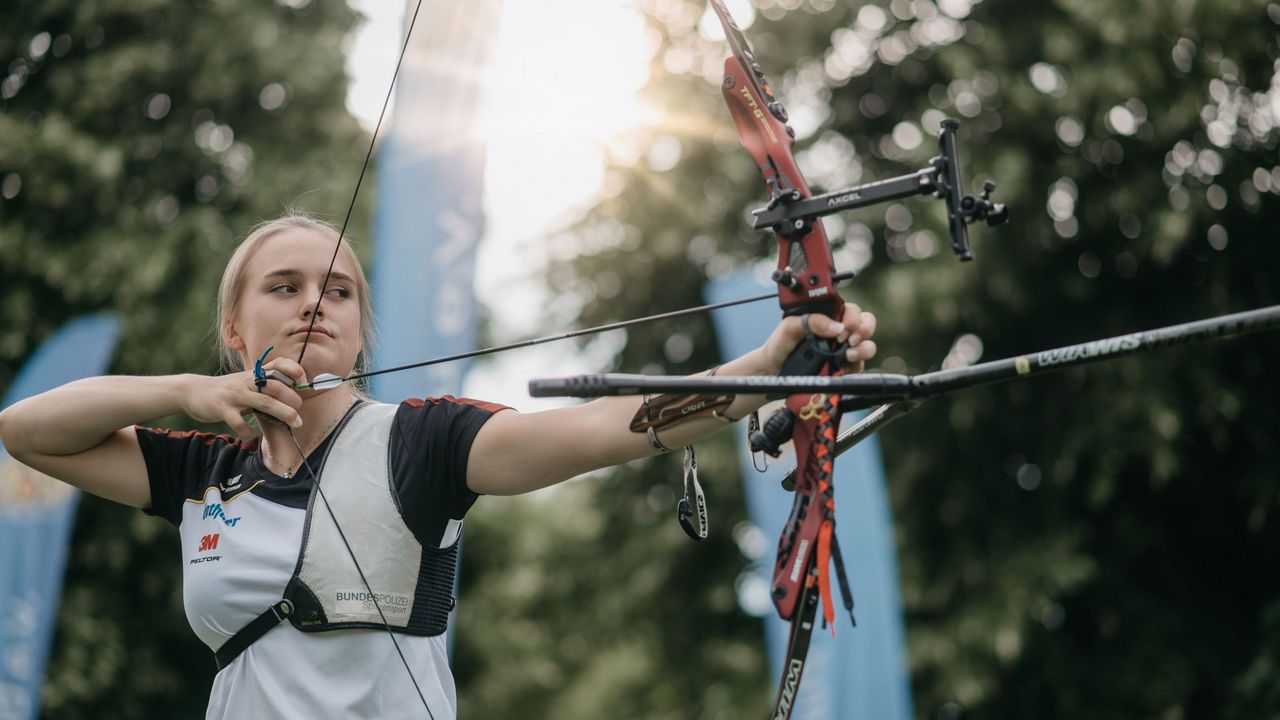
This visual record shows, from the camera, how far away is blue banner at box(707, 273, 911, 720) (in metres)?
6.70

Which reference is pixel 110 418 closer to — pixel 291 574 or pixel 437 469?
pixel 291 574

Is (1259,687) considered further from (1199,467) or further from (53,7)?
(53,7)

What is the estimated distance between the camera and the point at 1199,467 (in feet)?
29.7

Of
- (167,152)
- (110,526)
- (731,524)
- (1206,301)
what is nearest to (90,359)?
(110,526)

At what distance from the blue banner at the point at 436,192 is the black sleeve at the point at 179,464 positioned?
4.14 meters

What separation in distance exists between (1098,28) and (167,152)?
7.81 m

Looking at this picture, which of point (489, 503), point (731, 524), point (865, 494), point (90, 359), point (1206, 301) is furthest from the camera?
point (489, 503)

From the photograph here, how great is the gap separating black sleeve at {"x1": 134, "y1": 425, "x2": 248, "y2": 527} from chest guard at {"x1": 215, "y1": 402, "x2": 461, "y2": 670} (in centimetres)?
29

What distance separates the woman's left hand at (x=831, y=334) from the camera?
6.09ft

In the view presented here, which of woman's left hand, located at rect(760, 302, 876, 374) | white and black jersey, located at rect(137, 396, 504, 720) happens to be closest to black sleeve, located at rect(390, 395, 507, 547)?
white and black jersey, located at rect(137, 396, 504, 720)

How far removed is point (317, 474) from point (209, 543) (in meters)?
0.23

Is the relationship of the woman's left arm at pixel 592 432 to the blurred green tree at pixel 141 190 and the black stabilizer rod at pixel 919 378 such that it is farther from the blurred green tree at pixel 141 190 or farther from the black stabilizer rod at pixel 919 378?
the blurred green tree at pixel 141 190

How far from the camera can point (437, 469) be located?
76.7 inches

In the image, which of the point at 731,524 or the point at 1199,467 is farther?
the point at 731,524
